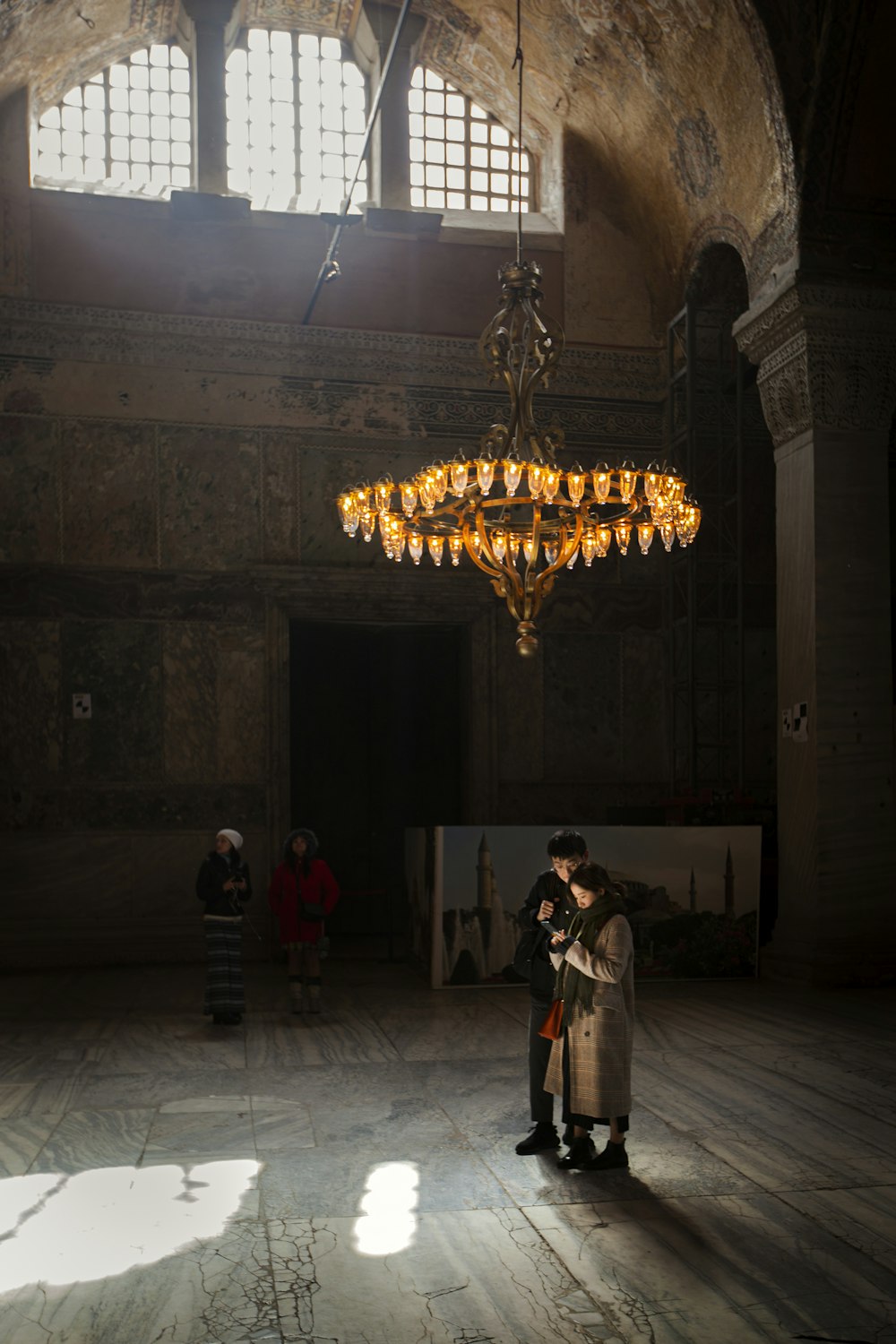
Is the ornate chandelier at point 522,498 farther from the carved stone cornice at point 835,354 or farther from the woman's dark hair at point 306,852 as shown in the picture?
the woman's dark hair at point 306,852

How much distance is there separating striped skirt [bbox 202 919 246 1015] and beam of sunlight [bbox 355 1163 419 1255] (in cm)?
366

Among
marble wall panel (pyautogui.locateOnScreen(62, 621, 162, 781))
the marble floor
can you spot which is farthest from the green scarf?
marble wall panel (pyautogui.locateOnScreen(62, 621, 162, 781))

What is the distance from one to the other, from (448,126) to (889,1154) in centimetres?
1201

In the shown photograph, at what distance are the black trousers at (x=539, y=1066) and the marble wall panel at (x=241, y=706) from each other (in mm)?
7265

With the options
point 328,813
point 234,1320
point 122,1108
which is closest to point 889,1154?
point 234,1320

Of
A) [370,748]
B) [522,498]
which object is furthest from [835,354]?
[370,748]

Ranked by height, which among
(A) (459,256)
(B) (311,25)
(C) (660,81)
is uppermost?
(B) (311,25)

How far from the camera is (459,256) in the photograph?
45.3 ft

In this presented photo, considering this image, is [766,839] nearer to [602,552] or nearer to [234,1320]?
[602,552]

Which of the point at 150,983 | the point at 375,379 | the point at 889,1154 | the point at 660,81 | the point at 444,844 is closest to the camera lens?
the point at 889,1154

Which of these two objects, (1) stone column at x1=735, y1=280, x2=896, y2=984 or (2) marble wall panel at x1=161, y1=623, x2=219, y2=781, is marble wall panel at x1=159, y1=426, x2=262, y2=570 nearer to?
(2) marble wall panel at x1=161, y1=623, x2=219, y2=781

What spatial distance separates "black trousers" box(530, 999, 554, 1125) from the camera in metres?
5.93

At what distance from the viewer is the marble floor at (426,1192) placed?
408cm

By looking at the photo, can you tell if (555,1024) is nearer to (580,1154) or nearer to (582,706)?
(580,1154)
